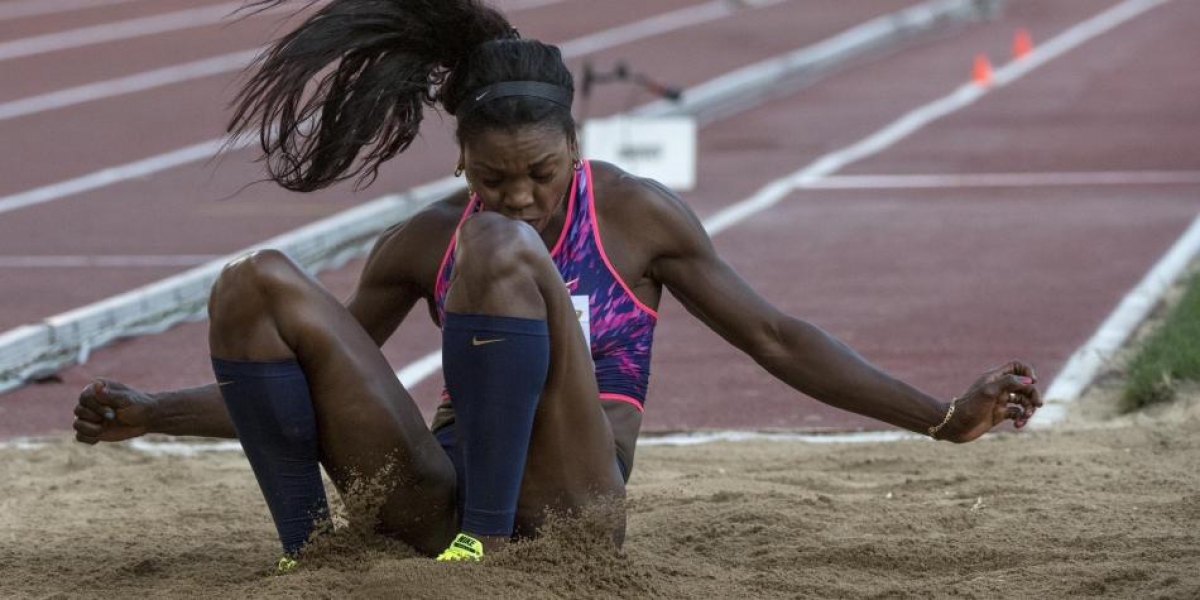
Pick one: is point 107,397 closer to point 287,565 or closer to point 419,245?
point 287,565

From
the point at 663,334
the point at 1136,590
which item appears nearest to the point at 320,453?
the point at 1136,590

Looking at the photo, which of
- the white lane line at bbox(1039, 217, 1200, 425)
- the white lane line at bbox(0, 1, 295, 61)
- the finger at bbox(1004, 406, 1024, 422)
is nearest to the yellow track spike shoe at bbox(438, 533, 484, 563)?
the finger at bbox(1004, 406, 1024, 422)

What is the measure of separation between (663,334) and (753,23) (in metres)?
13.8

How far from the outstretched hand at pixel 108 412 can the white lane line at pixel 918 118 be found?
609cm

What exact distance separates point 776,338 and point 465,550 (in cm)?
75

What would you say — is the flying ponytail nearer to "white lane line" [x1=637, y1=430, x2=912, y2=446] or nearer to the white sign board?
"white lane line" [x1=637, y1=430, x2=912, y2=446]

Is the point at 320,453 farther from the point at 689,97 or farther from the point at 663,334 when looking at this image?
the point at 689,97

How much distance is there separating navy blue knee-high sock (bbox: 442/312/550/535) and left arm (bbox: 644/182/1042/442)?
0.51 metres

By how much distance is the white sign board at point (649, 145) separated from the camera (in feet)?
35.3

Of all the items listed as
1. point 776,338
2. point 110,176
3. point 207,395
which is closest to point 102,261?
point 110,176

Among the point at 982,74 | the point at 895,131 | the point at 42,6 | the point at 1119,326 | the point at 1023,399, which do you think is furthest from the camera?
the point at 42,6

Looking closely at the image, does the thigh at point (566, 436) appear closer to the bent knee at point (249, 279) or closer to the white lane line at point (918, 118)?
the bent knee at point (249, 279)

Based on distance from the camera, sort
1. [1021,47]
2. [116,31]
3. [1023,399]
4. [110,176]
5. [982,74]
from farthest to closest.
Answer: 1. [116,31]
2. [1021,47]
3. [982,74]
4. [110,176]
5. [1023,399]

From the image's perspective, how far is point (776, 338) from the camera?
354 centimetres
